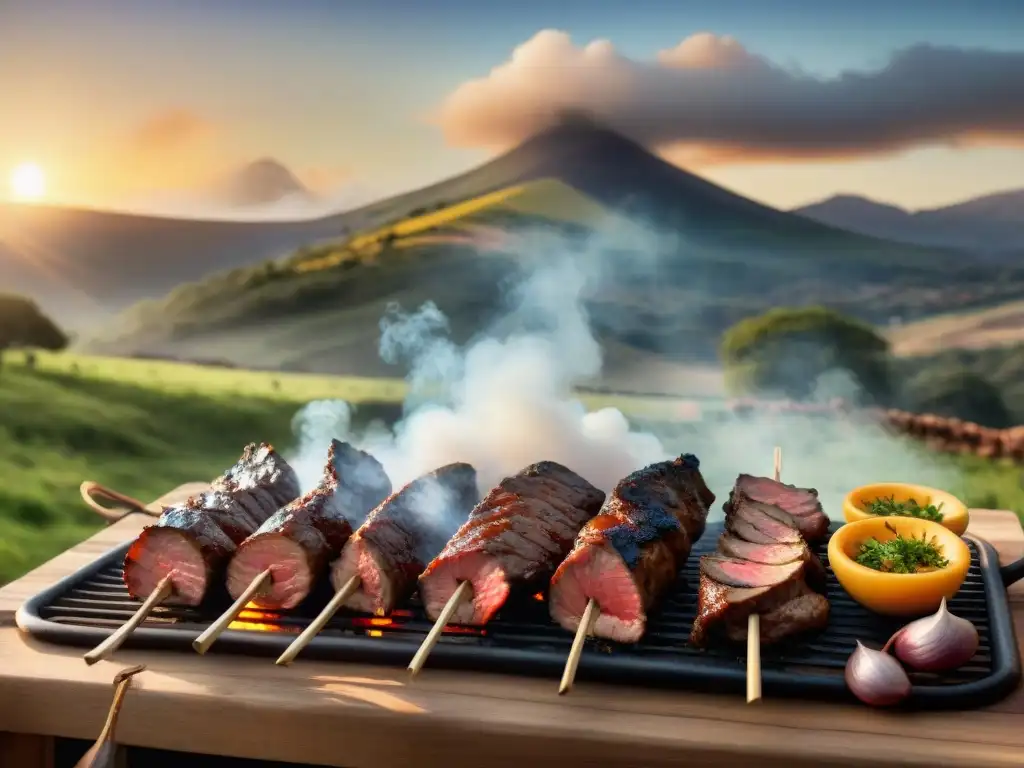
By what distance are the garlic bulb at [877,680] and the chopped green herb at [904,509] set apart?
1110 mm

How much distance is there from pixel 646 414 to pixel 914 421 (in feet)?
5.94

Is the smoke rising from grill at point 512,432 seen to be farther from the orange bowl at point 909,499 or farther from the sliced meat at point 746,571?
the sliced meat at point 746,571

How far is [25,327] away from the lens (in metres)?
7.69

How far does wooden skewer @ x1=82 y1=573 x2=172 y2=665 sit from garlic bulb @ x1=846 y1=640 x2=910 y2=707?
204 centimetres

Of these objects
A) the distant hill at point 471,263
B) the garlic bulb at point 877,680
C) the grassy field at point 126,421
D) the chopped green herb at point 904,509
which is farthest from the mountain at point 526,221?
the garlic bulb at point 877,680

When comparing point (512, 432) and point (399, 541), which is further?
point (512, 432)

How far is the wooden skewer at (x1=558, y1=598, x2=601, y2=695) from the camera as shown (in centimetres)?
260

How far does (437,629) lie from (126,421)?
226 inches

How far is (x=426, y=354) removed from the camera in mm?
8062

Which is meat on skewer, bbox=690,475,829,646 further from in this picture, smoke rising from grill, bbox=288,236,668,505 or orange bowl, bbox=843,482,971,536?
smoke rising from grill, bbox=288,236,668,505

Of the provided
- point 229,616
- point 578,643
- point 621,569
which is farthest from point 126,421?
point 578,643

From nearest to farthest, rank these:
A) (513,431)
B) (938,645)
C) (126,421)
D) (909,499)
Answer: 1. (938,645)
2. (909,499)
3. (513,431)
4. (126,421)

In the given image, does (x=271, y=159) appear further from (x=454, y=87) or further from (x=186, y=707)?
(x=186, y=707)

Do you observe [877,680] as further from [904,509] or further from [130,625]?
[130,625]
